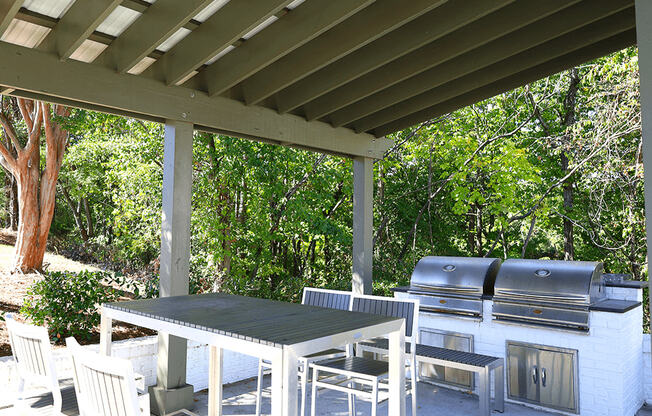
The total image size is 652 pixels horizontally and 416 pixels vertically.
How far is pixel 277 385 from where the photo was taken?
2047 mm

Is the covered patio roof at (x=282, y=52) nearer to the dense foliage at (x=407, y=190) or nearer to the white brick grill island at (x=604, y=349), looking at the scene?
the white brick grill island at (x=604, y=349)

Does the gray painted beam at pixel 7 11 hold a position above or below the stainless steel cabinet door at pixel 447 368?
above

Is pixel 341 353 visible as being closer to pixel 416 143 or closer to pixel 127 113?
pixel 127 113

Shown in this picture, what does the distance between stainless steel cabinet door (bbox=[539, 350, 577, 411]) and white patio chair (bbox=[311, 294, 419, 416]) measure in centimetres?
114

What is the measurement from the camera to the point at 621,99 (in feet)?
24.2

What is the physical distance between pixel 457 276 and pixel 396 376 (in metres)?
2.25

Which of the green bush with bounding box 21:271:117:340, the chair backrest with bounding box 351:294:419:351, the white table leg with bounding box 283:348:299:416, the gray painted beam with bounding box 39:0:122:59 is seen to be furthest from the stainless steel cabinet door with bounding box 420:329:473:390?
the gray painted beam with bounding box 39:0:122:59

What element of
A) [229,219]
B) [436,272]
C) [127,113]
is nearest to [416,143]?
[229,219]

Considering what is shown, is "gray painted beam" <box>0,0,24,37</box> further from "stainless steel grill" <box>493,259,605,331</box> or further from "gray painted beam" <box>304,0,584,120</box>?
"stainless steel grill" <box>493,259,605,331</box>

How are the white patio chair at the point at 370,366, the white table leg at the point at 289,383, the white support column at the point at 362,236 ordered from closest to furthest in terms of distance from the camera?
the white table leg at the point at 289,383
the white patio chair at the point at 370,366
the white support column at the point at 362,236

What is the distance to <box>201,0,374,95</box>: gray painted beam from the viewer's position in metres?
3.11

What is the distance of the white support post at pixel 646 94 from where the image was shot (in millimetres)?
2270

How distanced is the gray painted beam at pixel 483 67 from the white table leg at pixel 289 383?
306 centimetres

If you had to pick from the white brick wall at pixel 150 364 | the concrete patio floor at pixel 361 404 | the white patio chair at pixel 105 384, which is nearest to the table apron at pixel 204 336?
the white patio chair at pixel 105 384
